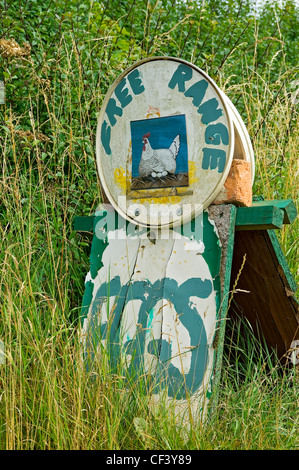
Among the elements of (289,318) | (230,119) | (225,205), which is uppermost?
(230,119)

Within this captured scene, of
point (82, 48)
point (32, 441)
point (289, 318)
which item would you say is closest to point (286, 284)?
point (289, 318)

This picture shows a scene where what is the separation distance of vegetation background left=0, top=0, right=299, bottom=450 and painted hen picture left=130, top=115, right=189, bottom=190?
1.78 feet

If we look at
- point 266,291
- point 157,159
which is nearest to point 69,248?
point 157,159

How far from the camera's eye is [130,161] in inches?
95.7

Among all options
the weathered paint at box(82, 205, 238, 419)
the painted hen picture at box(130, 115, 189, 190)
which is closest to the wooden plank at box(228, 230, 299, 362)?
the weathered paint at box(82, 205, 238, 419)

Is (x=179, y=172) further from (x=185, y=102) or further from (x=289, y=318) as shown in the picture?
(x=289, y=318)

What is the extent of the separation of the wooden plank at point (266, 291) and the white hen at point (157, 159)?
15.6 inches

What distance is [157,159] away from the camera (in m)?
2.34

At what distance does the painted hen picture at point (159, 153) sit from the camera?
229cm

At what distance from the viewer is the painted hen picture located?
2287 millimetres

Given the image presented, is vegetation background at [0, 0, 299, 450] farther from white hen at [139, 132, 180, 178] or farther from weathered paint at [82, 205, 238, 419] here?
white hen at [139, 132, 180, 178]

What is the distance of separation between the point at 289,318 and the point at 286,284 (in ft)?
0.50

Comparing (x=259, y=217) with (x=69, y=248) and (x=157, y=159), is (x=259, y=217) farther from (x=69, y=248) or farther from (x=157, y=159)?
(x=69, y=248)

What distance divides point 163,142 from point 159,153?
47 mm
